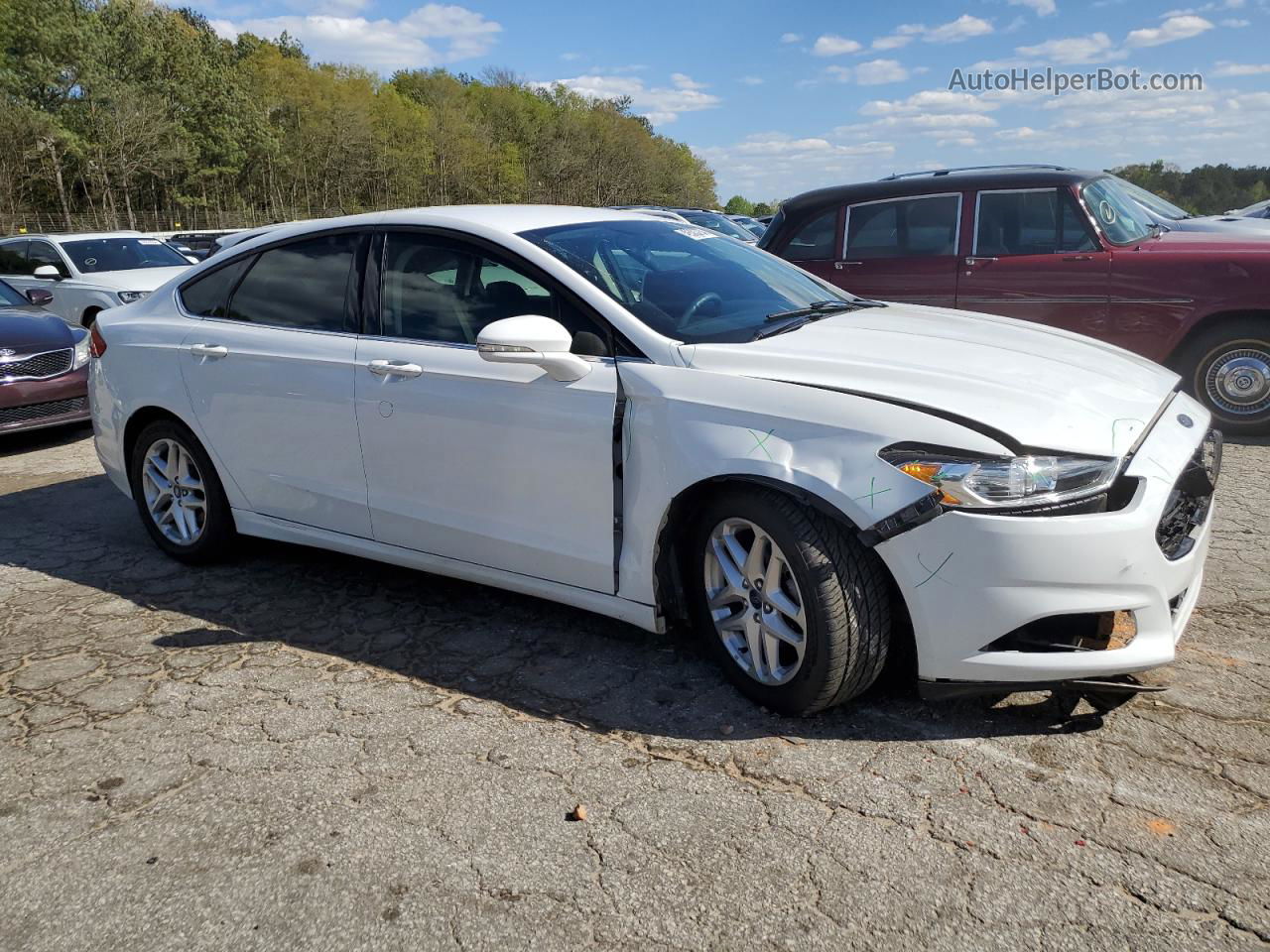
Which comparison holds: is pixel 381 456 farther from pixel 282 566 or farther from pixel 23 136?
pixel 23 136

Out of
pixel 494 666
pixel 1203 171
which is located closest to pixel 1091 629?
pixel 494 666

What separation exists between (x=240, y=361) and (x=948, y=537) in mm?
3120

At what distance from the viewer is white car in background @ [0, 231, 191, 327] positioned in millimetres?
12133

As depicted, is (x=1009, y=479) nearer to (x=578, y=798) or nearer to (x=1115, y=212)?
(x=578, y=798)

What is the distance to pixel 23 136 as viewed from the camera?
138 ft

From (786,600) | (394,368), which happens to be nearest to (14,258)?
(394,368)

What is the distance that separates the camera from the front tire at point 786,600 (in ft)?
9.82

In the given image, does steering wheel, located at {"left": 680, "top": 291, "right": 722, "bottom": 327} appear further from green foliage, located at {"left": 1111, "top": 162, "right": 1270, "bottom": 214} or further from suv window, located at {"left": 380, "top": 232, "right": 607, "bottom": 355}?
green foliage, located at {"left": 1111, "top": 162, "right": 1270, "bottom": 214}

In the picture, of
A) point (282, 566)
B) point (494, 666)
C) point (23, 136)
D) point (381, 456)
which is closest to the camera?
point (494, 666)

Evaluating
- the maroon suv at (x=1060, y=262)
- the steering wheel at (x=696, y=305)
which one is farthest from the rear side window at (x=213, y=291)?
the maroon suv at (x=1060, y=262)

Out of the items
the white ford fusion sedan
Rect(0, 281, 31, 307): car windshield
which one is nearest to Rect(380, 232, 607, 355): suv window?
the white ford fusion sedan

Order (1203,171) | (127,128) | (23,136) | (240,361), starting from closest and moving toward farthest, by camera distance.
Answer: (240,361), (1203,171), (23,136), (127,128)

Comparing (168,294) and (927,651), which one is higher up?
(168,294)

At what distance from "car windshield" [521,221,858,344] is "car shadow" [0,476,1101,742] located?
1195mm
